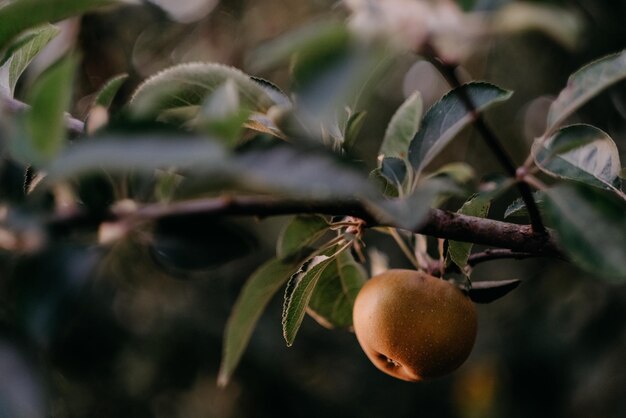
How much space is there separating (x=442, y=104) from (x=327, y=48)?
0.30 m

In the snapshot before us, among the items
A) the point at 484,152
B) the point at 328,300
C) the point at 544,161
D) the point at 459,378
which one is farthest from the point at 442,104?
the point at 459,378

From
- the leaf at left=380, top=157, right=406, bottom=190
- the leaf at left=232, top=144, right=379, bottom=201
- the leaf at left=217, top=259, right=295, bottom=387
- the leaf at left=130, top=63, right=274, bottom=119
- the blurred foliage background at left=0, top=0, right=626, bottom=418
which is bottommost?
the blurred foliage background at left=0, top=0, right=626, bottom=418

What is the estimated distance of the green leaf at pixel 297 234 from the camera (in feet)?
2.03

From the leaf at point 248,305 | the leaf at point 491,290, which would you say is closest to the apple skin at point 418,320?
the leaf at point 491,290

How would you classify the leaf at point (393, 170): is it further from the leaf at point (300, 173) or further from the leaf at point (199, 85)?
the leaf at point (300, 173)

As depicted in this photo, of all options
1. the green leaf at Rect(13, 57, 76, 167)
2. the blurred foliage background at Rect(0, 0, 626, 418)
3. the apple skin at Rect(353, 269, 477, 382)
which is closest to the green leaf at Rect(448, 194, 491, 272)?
the apple skin at Rect(353, 269, 477, 382)

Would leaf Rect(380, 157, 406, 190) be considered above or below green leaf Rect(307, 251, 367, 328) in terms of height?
above

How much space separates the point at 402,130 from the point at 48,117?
533 millimetres

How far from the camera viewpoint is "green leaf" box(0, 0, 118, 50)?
1.71 feet

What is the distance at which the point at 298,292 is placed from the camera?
714 mm

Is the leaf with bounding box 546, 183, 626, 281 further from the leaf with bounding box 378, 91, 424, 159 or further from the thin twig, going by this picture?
the leaf with bounding box 378, 91, 424, 159

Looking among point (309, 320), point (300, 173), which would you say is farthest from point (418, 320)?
point (309, 320)

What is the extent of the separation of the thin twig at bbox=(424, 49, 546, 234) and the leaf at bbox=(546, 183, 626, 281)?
32 mm

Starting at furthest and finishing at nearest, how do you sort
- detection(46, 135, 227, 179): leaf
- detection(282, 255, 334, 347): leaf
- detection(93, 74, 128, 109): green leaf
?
detection(282, 255, 334, 347): leaf < detection(93, 74, 128, 109): green leaf < detection(46, 135, 227, 179): leaf
